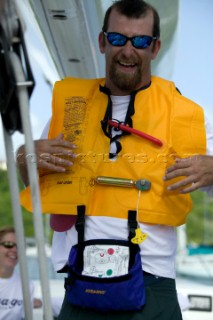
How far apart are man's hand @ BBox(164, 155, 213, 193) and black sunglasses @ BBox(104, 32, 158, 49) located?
1.48 ft

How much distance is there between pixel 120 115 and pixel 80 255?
0.58 m

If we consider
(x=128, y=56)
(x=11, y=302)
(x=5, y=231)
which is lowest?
(x=11, y=302)

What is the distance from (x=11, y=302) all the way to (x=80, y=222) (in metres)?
2.84

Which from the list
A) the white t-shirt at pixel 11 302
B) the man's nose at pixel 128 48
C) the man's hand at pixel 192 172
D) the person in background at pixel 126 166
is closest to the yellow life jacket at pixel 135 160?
the person in background at pixel 126 166

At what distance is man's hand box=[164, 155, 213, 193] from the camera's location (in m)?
2.43

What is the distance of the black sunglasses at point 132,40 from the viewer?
2551 mm

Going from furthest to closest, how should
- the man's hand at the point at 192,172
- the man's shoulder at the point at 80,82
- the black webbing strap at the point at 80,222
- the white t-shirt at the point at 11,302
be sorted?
1. the white t-shirt at the point at 11,302
2. the man's shoulder at the point at 80,82
3. the black webbing strap at the point at 80,222
4. the man's hand at the point at 192,172

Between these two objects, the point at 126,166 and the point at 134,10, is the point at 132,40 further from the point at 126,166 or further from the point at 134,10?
the point at 126,166

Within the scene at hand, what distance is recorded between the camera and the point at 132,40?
255 centimetres

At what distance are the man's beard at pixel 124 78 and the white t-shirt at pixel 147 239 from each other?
0.13 metres

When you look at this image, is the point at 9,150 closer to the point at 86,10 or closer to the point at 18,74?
the point at 18,74

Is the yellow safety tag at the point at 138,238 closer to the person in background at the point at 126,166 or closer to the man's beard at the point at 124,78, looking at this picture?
the person in background at the point at 126,166

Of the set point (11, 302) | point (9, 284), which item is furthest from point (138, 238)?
point (9, 284)

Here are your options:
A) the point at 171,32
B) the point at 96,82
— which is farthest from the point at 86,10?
the point at 171,32
